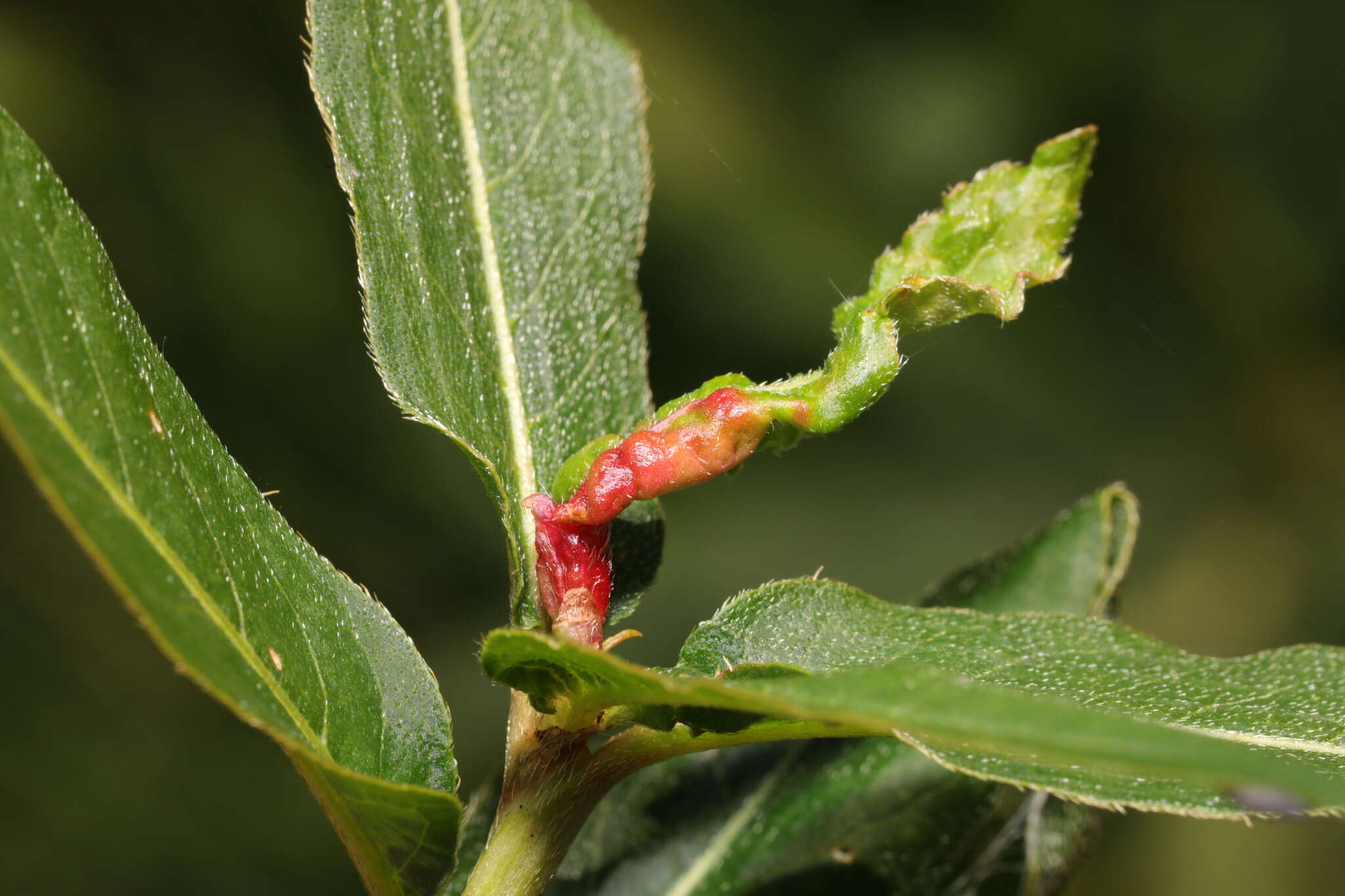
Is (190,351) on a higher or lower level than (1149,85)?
higher

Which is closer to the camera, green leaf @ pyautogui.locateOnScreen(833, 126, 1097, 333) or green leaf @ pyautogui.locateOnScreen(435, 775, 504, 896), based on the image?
green leaf @ pyautogui.locateOnScreen(833, 126, 1097, 333)

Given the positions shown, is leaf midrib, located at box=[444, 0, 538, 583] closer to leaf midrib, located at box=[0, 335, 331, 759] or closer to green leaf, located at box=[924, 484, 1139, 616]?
leaf midrib, located at box=[0, 335, 331, 759]

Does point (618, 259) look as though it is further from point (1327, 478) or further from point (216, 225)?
point (1327, 478)

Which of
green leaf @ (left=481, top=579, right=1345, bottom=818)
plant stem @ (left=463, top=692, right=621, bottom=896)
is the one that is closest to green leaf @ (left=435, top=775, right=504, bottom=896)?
plant stem @ (left=463, top=692, right=621, bottom=896)

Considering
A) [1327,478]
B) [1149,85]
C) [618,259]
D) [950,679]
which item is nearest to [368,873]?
[950,679]

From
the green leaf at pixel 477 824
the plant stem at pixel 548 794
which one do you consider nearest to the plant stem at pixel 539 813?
the plant stem at pixel 548 794

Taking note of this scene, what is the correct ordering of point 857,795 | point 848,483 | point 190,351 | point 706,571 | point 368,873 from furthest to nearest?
point 848,483
point 706,571
point 190,351
point 857,795
point 368,873
